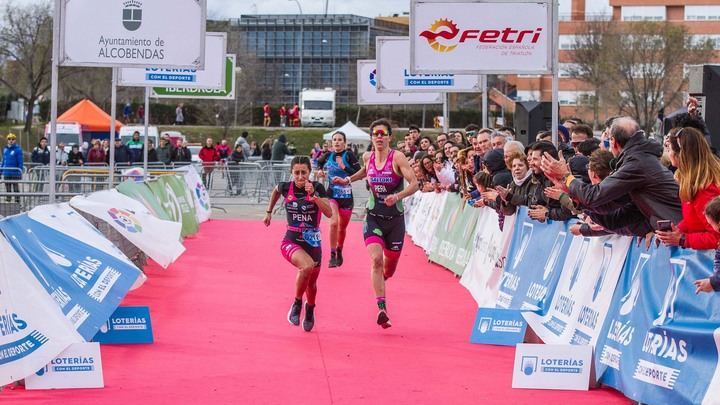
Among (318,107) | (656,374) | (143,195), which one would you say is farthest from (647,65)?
(656,374)

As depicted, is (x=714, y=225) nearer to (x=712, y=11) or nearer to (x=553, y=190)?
(x=553, y=190)

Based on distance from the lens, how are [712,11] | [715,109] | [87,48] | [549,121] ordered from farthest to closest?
1. [712,11]
2. [549,121]
3. [87,48]
4. [715,109]

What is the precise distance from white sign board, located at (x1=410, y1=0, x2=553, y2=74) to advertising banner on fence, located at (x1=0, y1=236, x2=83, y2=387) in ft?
21.7

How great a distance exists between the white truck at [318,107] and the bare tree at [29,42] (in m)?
18.7

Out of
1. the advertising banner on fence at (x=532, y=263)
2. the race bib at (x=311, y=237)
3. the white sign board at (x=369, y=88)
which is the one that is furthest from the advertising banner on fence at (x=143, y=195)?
the white sign board at (x=369, y=88)

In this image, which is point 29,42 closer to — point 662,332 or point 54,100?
point 54,100

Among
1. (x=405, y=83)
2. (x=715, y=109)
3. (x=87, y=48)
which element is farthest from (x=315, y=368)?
(x=405, y=83)

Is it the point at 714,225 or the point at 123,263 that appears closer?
the point at 714,225

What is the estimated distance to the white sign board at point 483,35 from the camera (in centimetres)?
1379

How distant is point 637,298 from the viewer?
8414 mm

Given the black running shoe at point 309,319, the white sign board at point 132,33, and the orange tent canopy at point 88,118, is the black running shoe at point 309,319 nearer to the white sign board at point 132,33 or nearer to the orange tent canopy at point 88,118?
the white sign board at point 132,33

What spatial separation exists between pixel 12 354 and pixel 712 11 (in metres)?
92.3

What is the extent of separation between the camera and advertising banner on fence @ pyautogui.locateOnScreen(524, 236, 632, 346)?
356 inches

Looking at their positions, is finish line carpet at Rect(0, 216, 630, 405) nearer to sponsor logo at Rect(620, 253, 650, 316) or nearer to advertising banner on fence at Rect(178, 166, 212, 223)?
sponsor logo at Rect(620, 253, 650, 316)
